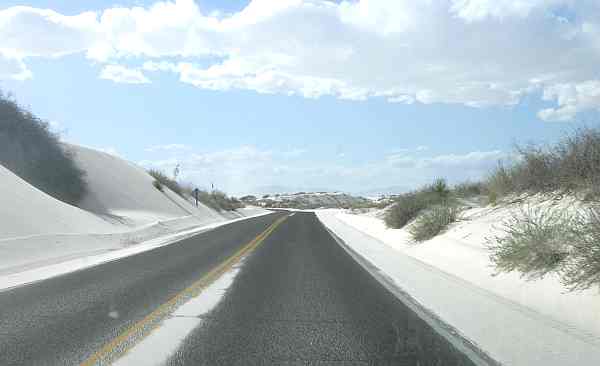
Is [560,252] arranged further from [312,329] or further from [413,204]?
[413,204]

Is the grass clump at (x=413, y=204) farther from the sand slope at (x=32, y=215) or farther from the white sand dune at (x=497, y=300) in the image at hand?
the sand slope at (x=32, y=215)

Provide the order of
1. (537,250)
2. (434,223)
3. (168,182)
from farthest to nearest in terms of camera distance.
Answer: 1. (168,182)
2. (434,223)
3. (537,250)

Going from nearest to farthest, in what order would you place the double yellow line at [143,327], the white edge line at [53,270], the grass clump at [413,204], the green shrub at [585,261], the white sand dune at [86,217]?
the double yellow line at [143,327] < the green shrub at [585,261] < the white edge line at [53,270] < the white sand dune at [86,217] < the grass clump at [413,204]

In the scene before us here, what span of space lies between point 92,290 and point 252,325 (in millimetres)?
4484

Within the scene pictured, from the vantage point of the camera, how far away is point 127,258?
16.4 m

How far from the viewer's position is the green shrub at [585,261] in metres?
7.90

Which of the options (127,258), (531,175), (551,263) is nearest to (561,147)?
(531,175)

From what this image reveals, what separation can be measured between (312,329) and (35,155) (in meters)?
31.3

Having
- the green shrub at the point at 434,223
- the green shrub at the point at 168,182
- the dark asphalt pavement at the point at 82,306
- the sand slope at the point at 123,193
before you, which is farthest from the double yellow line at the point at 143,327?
the green shrub at the point at 168,182

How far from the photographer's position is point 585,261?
8094mm

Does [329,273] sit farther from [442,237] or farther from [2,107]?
[2,107]

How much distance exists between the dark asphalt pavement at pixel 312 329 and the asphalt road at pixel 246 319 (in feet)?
0.04

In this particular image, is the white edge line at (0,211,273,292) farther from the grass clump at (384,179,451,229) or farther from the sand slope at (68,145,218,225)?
the sand slope at (68,145,218,225)

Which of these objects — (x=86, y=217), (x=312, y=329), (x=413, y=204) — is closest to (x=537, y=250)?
(x=312, y=329)
